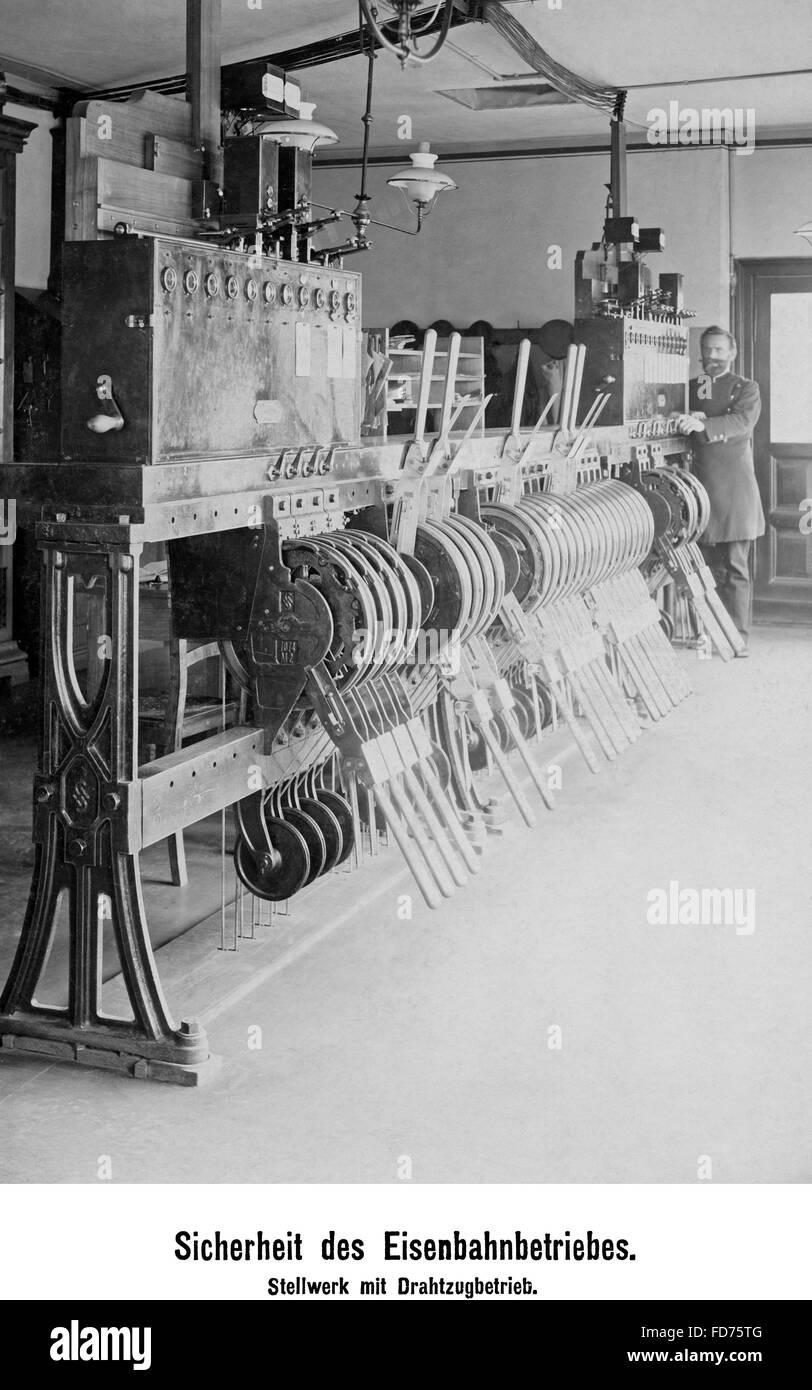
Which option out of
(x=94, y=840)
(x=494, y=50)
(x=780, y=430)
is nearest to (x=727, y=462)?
(x=780, y=430)

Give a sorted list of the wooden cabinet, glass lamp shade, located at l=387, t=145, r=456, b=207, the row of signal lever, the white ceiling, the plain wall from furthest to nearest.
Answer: the plain wall → glass lamp shade, located at l=387, t=145, r=456, b=207 → the wooden cabinet → the white ceiling → the row of signal lever

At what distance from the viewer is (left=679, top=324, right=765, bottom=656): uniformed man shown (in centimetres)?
872

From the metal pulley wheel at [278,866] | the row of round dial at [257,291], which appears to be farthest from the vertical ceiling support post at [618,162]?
the metal pulley wheel at [278,866]

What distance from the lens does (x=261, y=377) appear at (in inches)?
141

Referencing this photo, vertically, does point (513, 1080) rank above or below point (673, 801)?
below

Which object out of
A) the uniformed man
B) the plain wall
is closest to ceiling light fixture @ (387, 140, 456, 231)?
the uniformed man

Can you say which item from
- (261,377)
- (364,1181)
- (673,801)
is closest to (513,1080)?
(364,1181)

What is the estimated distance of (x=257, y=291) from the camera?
352cm

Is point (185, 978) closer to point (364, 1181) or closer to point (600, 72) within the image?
point (364, 1181)

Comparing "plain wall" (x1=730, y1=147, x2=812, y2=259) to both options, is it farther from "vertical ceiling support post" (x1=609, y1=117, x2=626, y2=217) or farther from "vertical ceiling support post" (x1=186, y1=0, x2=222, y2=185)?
"vertical ceiling support post" (x1=186, y1=0, x2=222, y2=185)

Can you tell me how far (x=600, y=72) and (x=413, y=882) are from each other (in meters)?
5.23

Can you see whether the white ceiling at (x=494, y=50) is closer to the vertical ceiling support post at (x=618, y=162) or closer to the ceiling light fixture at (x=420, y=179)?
the vertical ceiling support post at (x=618, y=162)

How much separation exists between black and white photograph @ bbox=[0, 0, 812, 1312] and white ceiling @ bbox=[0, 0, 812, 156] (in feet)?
0.17

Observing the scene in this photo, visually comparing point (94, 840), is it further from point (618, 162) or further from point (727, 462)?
point (618, 162)
